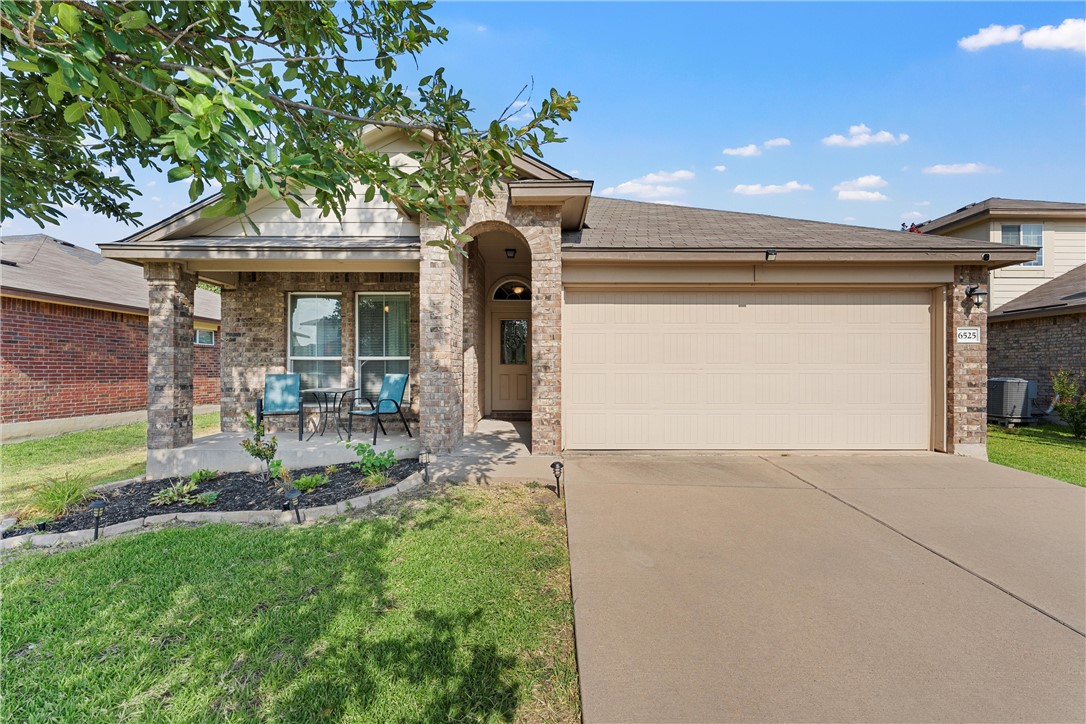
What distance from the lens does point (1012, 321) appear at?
1052cm

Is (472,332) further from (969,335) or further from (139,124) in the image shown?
(969,335)

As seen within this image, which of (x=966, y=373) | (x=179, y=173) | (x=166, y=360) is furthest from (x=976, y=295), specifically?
(x=166, y=360)

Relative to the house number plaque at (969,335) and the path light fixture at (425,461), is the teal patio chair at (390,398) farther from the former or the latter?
the house number plaque at (969,335)

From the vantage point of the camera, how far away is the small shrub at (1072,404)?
25.2 feet

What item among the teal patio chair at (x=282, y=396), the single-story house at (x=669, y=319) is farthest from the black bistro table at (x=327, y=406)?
the single-story house at (x=669, y=319)

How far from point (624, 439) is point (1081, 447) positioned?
7697 millimetres

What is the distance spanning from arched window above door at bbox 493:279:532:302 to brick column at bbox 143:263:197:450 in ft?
17.9

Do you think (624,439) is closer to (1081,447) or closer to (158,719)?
(158,719)

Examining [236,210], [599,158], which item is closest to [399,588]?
[236,210]

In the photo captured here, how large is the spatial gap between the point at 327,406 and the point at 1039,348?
15264mm

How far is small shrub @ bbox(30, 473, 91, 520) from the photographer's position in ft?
14.1

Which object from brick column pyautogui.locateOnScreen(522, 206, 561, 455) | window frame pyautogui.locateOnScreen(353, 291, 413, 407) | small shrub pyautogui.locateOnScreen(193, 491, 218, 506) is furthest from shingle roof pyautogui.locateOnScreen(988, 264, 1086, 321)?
small shrub pyautogui.locateOnScreen(193, 491, 218, 506)

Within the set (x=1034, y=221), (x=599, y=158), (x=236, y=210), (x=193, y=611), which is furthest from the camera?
(x=1034, y=221)

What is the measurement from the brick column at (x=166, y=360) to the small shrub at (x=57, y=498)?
1.45 metres
